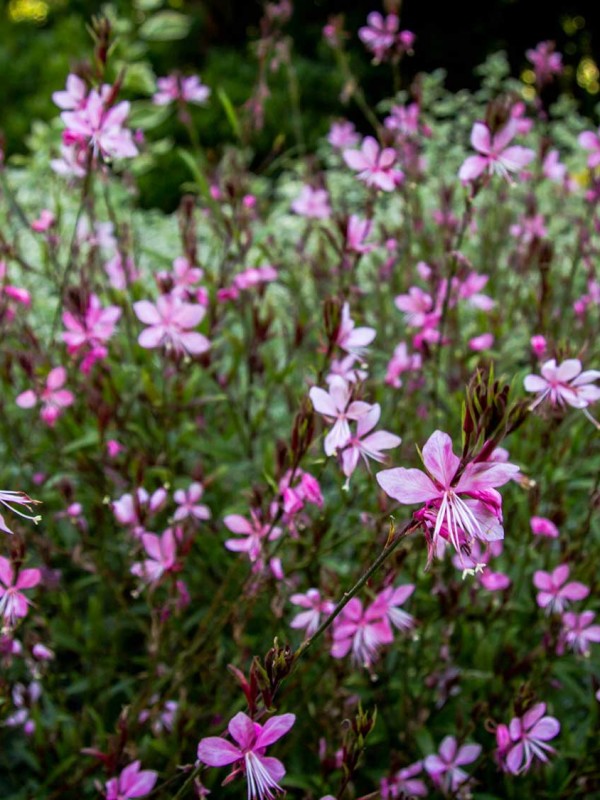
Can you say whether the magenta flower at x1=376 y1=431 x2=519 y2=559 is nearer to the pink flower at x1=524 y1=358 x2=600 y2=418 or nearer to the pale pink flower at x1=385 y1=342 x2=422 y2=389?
the pink flower at x1=524 y1=358 x2=600 y2=418

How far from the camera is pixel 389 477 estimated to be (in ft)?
2.62

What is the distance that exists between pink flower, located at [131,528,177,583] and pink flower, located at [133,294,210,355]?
328 mm

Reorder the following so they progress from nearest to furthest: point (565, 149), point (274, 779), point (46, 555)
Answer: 1. point (274, 779)
2. point (46, 555)
3. point (565, 149)

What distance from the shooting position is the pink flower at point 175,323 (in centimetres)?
149

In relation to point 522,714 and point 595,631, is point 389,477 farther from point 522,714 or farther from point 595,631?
point 595,631

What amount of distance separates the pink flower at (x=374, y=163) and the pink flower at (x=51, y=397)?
68 centimetres

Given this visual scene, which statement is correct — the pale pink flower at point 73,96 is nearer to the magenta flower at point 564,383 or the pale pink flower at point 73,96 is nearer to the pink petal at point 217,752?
the magenta flower at point 564,383

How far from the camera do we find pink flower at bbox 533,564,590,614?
4.76ft

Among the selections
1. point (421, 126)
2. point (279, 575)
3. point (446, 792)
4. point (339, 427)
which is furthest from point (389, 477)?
point (421, 126)

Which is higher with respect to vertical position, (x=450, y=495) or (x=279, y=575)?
(x=450, y=495)

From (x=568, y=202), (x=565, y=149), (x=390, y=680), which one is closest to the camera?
(x=390, y=680)

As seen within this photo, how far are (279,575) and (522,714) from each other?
0.40 meters

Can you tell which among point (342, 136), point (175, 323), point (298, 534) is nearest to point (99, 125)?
point (175, 323)

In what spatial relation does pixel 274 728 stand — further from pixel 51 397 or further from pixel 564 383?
pixel 51 397
